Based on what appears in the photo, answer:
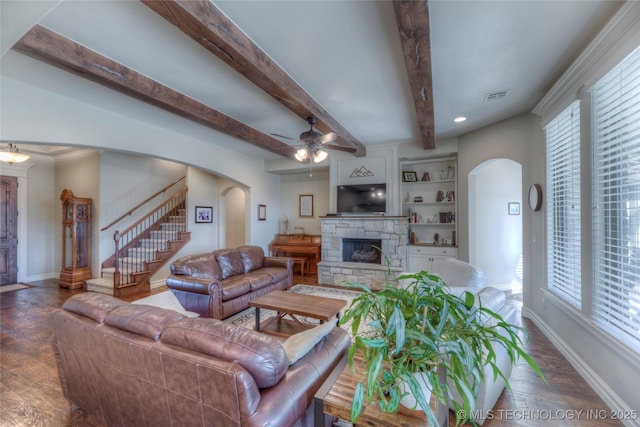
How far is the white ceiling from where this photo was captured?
1.78 metres

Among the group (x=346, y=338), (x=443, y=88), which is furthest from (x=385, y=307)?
(x=443, y=88)

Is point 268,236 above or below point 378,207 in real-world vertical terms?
below

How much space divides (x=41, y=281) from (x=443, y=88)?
856 centimetres

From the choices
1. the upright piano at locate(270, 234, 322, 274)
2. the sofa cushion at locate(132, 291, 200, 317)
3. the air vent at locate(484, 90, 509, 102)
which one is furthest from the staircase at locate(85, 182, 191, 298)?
the air vent at locate(484, 90, 509, 102)

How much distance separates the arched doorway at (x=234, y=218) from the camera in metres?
7.35

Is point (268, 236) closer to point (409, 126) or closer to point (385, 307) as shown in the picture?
point (409, 126)

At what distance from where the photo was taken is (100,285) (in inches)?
193

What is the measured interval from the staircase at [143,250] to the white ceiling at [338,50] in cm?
299

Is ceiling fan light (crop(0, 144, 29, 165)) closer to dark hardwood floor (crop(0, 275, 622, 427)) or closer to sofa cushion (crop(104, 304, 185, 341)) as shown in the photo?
dark hardwood floor (crop(0, 275, 622, 427))

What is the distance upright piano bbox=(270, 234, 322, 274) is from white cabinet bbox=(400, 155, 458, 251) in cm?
217

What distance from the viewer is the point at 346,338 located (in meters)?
1.78

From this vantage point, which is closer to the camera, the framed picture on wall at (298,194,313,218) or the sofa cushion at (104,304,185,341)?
the sofa cushion at (104,304,185,341)

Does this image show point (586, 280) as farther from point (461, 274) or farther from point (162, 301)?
point (162, 301)

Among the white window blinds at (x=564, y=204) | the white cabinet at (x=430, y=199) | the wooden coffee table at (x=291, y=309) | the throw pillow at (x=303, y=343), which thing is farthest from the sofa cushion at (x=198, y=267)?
the white window blinds at (x=564, y=204)
